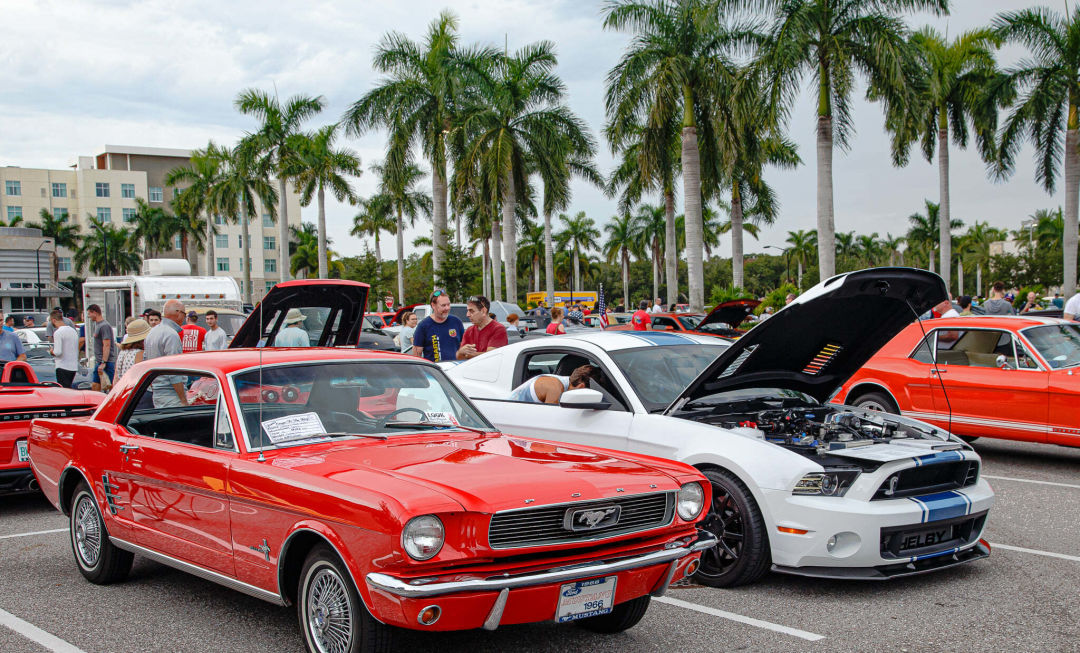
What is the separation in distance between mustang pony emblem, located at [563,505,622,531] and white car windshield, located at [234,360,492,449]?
52.3 inches

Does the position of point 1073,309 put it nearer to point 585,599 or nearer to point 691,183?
point 585,599

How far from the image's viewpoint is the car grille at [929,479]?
17.0ft

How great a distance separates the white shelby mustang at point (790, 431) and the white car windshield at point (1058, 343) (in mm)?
3832

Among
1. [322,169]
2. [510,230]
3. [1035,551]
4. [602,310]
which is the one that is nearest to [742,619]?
[1035,551]

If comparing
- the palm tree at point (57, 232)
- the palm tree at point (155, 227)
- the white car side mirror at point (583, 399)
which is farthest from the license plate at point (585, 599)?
the palm tree at point (57, 232)

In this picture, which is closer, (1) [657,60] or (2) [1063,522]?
(2) [1063,522]

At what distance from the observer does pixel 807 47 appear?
2497cm

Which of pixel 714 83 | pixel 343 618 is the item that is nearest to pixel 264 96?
pixel 714 83

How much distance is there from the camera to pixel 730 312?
21594 millimetres

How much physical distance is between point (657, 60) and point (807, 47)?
532cm

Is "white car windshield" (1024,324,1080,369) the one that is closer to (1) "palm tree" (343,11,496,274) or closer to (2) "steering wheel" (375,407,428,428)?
(2) "steering wheel" (375,407,428,428)

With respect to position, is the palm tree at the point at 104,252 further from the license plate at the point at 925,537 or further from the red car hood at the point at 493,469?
the license plate at the point at 925,537

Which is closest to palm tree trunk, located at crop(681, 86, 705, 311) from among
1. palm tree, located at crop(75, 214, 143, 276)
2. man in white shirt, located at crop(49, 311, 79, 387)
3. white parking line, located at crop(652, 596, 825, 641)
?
man in white shirt, located at crop(49, 311, 79, 387)

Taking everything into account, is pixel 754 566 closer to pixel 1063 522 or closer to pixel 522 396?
pixel 522 396
